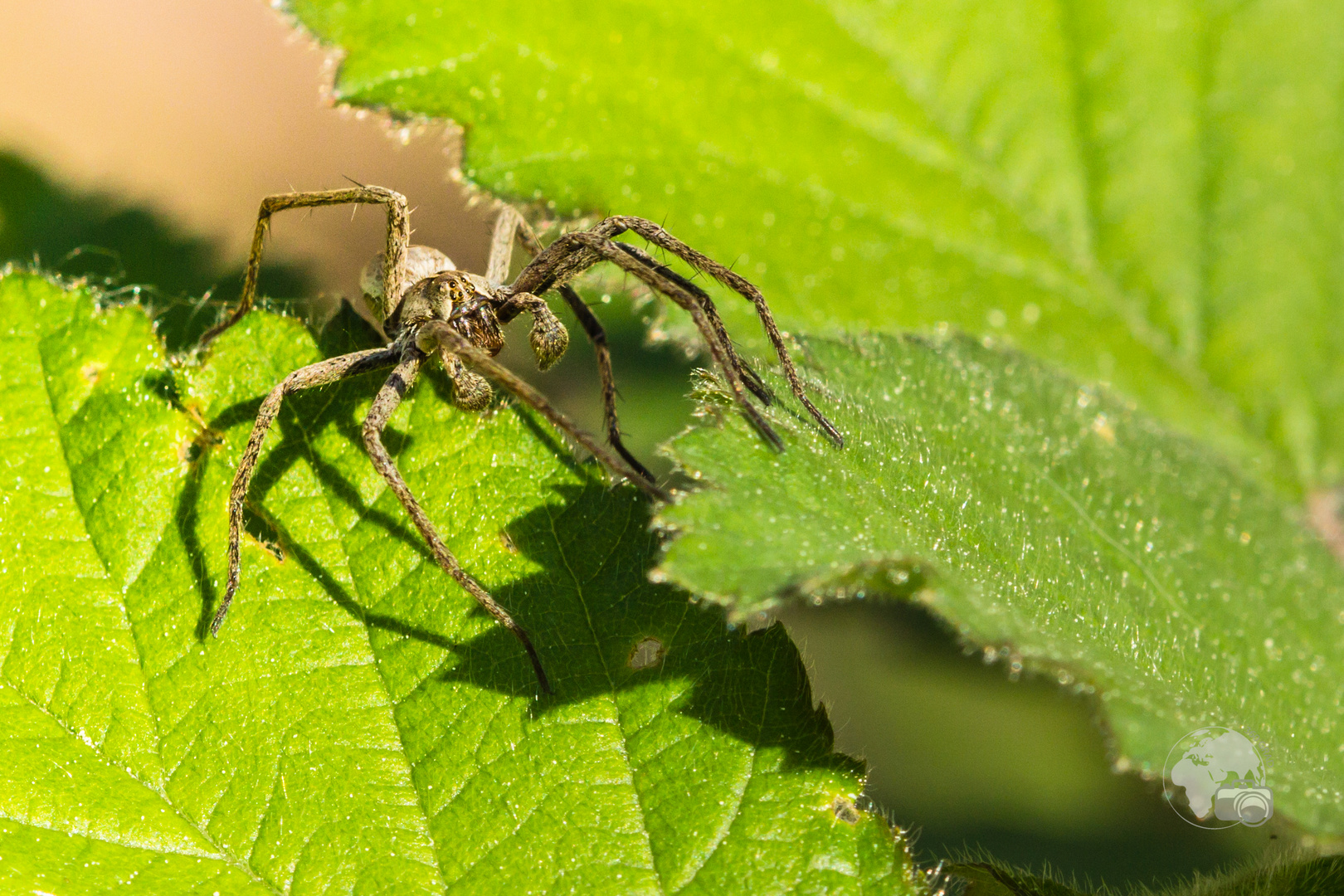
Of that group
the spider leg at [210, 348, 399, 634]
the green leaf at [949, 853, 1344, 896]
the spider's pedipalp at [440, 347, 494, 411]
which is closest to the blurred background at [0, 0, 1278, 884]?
the spider leg at [210, 348, 399, 634]

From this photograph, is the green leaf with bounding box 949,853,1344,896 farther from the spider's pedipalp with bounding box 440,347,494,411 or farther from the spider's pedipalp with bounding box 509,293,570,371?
the spider's pedipalp with bounding box 509,293,570,371

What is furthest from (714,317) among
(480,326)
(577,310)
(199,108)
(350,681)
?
(199,108)

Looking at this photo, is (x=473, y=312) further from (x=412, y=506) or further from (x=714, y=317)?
(x=412, y=506)

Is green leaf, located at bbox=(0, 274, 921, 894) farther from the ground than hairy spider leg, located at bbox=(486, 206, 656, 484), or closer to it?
closer to it

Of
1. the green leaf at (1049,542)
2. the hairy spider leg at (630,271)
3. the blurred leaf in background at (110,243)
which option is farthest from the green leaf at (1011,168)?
the blurred leaf in background at (110,243)

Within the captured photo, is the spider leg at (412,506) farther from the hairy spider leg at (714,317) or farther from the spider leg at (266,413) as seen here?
the hairy spider leg at (714,317)

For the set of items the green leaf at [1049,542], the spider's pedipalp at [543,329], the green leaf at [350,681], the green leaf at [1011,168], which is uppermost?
the green leaf at [1011,168]
